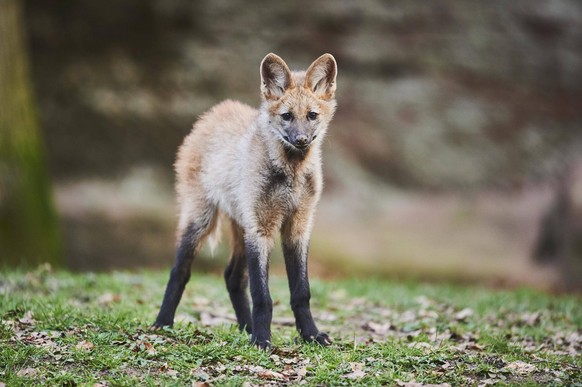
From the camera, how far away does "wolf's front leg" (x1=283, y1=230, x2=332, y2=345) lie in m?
4.74

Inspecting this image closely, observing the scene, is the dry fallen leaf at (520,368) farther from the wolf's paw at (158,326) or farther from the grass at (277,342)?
the wolf's paw at (158,326)

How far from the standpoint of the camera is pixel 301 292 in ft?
15.6

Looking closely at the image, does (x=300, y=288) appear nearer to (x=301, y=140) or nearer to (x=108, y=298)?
(x=301, y=140)

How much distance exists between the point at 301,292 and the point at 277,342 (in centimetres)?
42

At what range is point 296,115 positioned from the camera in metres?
4.58

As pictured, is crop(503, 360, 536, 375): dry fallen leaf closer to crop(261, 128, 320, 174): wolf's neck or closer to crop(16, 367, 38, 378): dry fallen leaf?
crop(261, 128, 320, 174): wolf's neck

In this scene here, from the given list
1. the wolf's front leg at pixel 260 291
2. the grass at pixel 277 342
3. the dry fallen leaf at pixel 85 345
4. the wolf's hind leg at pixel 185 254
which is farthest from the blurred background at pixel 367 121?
the dry fallen leaf at pixel 85 345

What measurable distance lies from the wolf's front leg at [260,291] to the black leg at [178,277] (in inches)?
29.0

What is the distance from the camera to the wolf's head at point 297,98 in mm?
4574

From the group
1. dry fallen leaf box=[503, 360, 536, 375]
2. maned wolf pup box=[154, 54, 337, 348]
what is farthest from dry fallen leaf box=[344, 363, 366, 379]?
dry fallen leaf box=[503, 360, 536, 375]

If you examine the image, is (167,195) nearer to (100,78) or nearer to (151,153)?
(151,153)

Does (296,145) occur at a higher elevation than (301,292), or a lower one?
higher

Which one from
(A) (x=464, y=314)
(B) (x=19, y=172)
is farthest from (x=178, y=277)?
Answer: (B) (x=19, y=172)

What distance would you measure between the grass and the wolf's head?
1.48 meters
